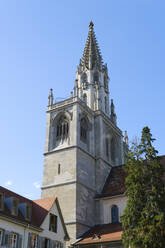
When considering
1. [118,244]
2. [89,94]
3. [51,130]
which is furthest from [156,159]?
[89,94]

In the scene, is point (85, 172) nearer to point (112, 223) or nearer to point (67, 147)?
point (67, 147)

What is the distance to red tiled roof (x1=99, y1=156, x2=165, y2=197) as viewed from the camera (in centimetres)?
3354

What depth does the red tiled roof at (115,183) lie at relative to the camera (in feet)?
110

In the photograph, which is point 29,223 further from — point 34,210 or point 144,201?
point 144,201

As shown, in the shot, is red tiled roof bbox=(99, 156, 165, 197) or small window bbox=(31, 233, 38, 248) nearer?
small window bbox=(31, 233, 38, 248)

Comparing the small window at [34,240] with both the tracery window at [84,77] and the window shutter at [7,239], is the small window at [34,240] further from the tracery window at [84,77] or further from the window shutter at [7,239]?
the tracery window at [84,77]

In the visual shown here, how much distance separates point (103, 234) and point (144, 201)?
9.67 meters

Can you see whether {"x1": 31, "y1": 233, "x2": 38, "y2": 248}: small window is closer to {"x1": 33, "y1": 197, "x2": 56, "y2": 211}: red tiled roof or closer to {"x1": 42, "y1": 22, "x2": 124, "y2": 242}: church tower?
{"x1": 33, "y1": 197, "x2": 56, "y2": 211}: red tiled roof

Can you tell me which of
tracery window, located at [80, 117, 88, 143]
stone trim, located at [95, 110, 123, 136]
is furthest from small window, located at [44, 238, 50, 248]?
stone trim, located at [95, 110, 123, 136]

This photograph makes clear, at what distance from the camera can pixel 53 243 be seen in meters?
23.1

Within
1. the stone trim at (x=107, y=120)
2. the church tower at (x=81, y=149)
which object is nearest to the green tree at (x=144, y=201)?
the church tower at (x=81, y=149)

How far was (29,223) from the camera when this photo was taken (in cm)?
2147

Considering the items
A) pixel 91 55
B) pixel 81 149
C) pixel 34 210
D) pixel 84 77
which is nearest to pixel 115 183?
pixel 81 149

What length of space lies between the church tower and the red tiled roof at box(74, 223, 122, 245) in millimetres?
830
